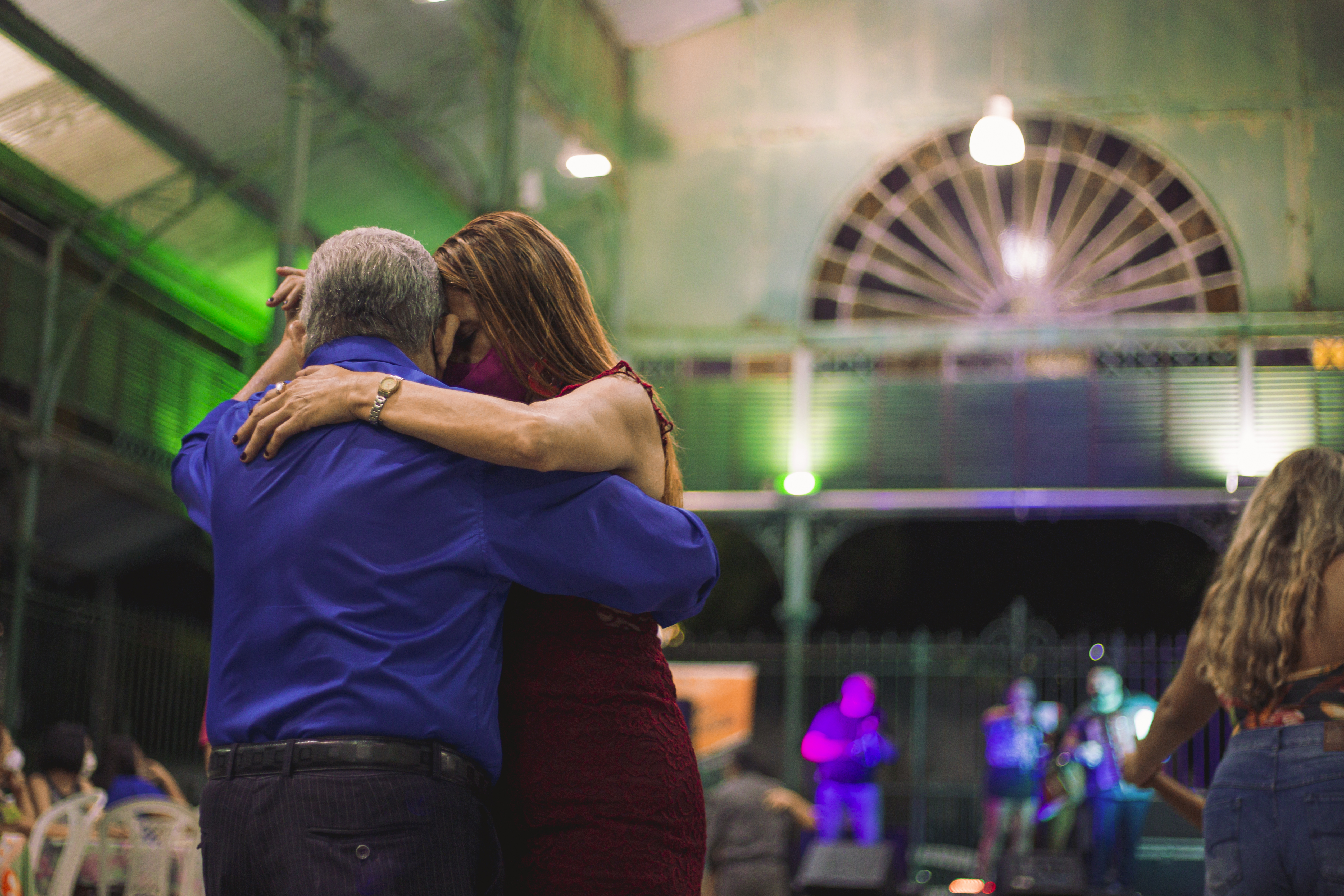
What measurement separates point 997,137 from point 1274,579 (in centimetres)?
939

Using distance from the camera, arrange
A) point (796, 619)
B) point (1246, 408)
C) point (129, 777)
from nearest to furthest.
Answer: point (129, 777)
point (1246, 408)
point (796, 619)

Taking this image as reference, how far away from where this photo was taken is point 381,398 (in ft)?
5.73

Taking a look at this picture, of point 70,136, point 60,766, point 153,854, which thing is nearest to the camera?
point 153,854

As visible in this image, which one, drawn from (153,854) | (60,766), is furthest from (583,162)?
(153,854)

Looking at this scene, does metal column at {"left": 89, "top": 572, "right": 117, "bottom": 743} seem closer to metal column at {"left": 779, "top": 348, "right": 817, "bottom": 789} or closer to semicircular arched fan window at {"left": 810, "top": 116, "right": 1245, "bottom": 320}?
metal column at {"left": 779, "top": 348, "right": 817, "bottom": 789}

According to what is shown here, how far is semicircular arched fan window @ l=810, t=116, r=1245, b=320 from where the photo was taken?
605 inches

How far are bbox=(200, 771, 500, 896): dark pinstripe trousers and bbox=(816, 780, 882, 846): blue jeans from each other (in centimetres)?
1069

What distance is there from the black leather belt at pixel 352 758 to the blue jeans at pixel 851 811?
10.7m

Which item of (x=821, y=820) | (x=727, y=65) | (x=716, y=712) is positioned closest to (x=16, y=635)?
(x=716, y=712)

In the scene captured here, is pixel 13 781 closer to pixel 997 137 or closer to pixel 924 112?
pixel 997 137

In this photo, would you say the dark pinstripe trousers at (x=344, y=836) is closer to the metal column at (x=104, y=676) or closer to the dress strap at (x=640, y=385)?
the dress strap at (x=640, y=385)

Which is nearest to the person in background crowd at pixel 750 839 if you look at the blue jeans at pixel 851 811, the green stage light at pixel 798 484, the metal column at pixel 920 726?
the blue jeans at pixel 851 811

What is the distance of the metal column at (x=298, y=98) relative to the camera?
8.28 meters

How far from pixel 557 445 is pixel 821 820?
10867 mm
